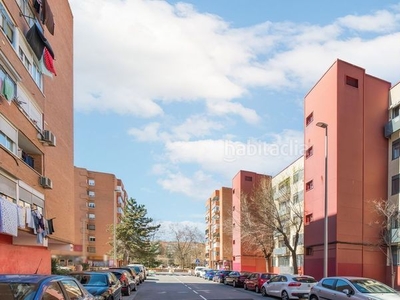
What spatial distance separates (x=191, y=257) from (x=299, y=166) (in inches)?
3005

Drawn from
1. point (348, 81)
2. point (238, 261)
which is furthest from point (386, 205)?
point (238, 261)

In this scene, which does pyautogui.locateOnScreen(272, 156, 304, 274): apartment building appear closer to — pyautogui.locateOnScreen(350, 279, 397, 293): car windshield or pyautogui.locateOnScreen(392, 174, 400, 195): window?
pyautogui.locateOnScreen(392, 174, 400, 195): window

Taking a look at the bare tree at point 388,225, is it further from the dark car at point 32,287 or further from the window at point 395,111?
the dark car at point 32,287

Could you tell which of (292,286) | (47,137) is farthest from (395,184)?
(47,137)

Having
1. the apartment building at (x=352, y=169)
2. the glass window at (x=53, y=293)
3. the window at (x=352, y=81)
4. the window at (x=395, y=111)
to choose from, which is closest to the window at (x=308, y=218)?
the apartment building at (x=352, y=169)

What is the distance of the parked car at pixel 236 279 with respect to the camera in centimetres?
3691

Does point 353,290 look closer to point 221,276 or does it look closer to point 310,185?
point 310,185

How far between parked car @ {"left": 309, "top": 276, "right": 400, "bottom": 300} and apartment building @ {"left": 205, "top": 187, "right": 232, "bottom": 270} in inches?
2492

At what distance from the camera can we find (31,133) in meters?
19.8

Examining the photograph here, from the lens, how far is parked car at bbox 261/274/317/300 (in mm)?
21062

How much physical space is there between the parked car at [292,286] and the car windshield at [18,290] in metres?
17.0

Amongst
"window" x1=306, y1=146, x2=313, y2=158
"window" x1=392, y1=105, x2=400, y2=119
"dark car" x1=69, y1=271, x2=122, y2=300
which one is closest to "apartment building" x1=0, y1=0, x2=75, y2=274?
"dark car" x1=69, y1=271, x2=122, y2=300

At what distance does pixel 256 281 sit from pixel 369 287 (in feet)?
60.6

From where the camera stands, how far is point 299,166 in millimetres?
47281
